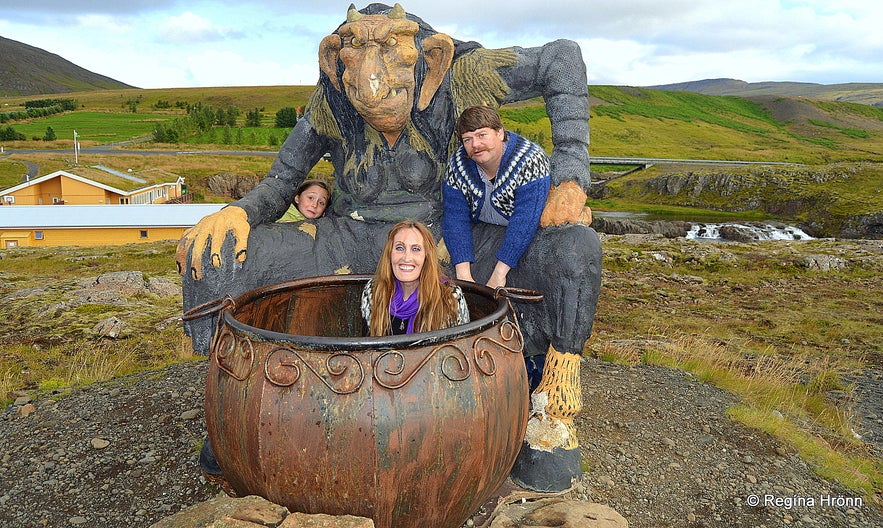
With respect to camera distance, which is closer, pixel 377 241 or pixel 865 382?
pixel 377 241

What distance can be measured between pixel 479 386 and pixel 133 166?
37.4 meters

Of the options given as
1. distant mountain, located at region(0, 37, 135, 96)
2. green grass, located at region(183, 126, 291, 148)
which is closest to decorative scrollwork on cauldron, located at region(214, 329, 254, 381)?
green grass, located at region(183, 126, 291, 148)

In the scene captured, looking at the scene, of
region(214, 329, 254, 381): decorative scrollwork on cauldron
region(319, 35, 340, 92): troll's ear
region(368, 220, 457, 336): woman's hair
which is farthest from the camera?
region(319, 35, 340, 92): troll's ear

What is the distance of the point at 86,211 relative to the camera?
58.1 feet

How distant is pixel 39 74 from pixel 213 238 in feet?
649

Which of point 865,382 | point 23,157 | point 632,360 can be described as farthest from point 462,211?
point 23,157

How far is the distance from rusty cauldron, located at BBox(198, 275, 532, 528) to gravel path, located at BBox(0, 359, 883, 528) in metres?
1.06

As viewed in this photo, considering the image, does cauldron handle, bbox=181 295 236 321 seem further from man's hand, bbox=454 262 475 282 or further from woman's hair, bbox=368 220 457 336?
man's hand, bbox=454 262 475 282

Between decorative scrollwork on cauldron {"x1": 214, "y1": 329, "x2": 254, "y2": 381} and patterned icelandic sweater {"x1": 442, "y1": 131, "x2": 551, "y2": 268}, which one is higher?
patterned icelandic sweater {"x1": 442, "y1": 131, "x2": 551, "y2": 268}

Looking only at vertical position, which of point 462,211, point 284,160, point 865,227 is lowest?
point 865,227

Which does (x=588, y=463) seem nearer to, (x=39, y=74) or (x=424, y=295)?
(x=424, y=295)

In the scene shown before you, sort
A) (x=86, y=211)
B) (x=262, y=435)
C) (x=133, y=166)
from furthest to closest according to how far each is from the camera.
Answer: (x=133, y=166) < (x=86, y=211) < (x=262, y=435)

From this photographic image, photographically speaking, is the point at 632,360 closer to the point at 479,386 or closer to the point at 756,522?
the point at 756,522

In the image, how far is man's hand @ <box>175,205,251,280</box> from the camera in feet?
9.03
